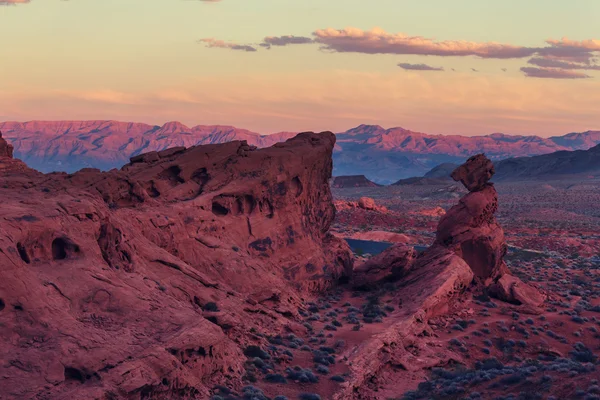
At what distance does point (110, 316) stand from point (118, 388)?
3.00 meters

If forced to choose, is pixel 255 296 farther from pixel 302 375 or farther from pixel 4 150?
pixel 4 150

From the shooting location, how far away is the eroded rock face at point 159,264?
51.8ft

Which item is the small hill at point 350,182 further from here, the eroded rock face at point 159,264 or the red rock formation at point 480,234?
the red rock formation at point 480,234

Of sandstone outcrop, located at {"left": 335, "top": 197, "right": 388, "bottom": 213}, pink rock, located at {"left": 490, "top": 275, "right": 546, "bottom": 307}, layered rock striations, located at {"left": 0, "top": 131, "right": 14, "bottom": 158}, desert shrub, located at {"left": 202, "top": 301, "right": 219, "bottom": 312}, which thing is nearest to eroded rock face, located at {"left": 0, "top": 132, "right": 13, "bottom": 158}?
layered rock striations, located at {"left": 0, "top": 131, "right": 14, "bottom": 158}

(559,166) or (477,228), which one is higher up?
(477,228)

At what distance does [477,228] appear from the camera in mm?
33844

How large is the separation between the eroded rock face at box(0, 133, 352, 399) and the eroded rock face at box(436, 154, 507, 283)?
17.3 feet

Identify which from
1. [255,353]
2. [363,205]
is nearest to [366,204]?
[363,205]

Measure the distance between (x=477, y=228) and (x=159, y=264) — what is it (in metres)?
17.0

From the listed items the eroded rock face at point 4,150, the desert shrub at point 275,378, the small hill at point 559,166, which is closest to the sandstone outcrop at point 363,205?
the eroded rock face at point 4,150

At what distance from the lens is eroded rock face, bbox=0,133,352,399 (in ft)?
51.8

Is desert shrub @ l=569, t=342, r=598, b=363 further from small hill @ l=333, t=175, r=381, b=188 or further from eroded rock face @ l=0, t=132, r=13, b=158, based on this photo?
small hill @ l=333, t=175, r=381, b=188

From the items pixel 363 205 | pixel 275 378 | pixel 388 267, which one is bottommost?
pixel 363 205

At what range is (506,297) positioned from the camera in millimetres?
32062
